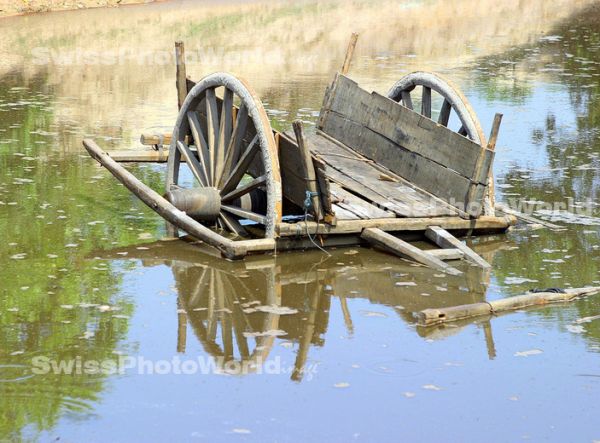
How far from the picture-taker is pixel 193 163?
1052cm

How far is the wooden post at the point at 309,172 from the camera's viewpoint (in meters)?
8.94

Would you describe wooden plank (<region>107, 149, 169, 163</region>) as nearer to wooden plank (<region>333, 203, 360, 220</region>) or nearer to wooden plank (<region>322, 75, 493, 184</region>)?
wooden plank (<region>322, 75, 493, 184</region>)

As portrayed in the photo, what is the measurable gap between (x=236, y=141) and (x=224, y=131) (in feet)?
0.81

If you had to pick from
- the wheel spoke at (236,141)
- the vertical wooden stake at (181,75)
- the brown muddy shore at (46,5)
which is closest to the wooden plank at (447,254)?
the wheel spoke at (236,141)

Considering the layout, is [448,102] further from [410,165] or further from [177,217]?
[177,217]

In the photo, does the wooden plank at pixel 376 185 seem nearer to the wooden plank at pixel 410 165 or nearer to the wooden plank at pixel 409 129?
the wooden plank at pixel 410 165

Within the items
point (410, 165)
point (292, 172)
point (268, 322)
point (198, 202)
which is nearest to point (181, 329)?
point (268, 322)

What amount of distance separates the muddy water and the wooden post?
473 millimetres

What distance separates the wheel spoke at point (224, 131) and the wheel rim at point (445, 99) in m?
1.98

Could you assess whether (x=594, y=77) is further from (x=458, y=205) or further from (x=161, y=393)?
(x=161, y=393)

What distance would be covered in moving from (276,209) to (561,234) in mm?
2746

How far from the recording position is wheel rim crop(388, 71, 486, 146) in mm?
10125

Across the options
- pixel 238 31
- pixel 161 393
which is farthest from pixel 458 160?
pixel 238 31

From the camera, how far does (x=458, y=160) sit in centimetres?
969
